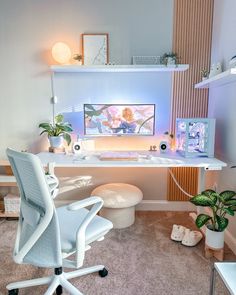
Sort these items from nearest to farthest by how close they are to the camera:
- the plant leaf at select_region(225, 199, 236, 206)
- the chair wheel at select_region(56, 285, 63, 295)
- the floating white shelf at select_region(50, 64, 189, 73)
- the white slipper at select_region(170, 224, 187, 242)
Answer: the chair wheel at select_region(56, 285, 63, 295) < the plant leaf at select_region(225, 199, 236, 206) < the white slipper at select_region(170, 224, 187, 242) < the floating white shelf at select_region(50, 64, 189, 73)

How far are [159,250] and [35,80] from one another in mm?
2173

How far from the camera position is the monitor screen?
2.71 m

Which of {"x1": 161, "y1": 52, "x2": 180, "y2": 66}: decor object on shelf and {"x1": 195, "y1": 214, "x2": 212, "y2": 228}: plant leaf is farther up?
{"x1": 161, "y1": 52, "x2": 180, "y2": 66}: decor object on shelf

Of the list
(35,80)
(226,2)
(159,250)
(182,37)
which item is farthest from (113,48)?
(159,250)

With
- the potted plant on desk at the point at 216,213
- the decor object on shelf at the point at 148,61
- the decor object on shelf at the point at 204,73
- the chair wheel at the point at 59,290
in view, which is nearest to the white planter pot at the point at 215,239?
the potted plant on desk at the point at 216,213

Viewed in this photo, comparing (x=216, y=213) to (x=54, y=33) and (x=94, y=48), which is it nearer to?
(x=94, y=48)

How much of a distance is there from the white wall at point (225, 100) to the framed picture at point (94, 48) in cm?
117

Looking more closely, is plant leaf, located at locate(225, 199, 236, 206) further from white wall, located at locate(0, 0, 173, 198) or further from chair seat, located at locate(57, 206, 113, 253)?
white wall, located at locate(0, 0, 173, 198)

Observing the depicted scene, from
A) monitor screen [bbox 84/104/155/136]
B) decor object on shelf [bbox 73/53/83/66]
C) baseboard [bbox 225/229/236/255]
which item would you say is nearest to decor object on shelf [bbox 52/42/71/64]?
decor object on shelf [bbox 73/53/83/66]

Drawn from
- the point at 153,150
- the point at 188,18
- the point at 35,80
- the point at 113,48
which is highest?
the point at 188,18

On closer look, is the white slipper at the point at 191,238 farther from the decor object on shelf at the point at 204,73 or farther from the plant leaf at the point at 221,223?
the decor object on shelf at the point at 204,73

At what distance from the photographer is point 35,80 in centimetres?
271

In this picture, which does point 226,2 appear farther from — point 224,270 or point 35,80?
point 224,270

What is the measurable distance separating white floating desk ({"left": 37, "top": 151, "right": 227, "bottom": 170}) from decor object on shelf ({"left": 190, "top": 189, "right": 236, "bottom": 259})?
0.30m
